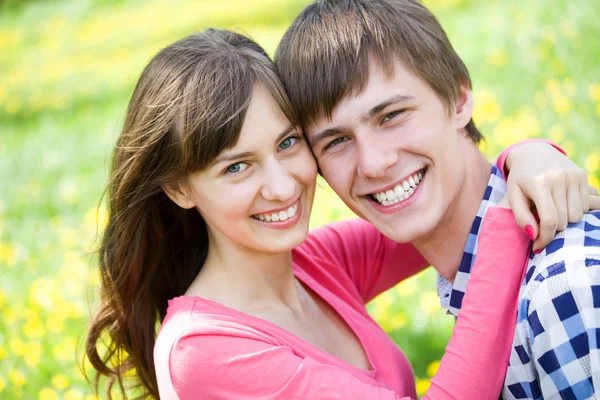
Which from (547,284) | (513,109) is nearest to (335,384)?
(547,284)

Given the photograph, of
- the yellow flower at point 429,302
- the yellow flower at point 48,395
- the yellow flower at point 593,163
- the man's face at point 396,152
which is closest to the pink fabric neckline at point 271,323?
the man's face at point 396,152

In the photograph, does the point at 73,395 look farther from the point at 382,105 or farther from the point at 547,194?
the point at 547,194

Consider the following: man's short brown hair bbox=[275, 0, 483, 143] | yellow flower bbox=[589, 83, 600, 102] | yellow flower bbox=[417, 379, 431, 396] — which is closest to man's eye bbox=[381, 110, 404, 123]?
man's short brown hair bbox=[275, 0, 483, 143]

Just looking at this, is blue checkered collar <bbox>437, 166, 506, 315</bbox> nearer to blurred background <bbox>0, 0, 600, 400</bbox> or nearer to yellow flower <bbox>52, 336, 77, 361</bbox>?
blurred background <bbox>0, 0, 600, 400</bbox>

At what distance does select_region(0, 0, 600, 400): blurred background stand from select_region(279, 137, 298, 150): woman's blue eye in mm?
641

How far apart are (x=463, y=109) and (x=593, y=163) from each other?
1848 millimetres

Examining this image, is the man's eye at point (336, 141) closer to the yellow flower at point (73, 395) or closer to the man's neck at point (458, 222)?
the man's neck at point (458, 222)

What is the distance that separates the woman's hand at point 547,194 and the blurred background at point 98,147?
4.22ft

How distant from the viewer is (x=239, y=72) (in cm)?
253

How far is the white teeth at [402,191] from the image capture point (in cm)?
258

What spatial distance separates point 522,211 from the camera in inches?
89.7

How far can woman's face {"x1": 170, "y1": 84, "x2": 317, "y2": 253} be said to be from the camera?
8.25ft

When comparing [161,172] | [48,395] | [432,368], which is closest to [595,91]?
[432,368]

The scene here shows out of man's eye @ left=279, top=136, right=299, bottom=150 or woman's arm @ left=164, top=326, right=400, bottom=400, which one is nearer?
woman's arm @ left=164, top=326, right=400, bottom=400
